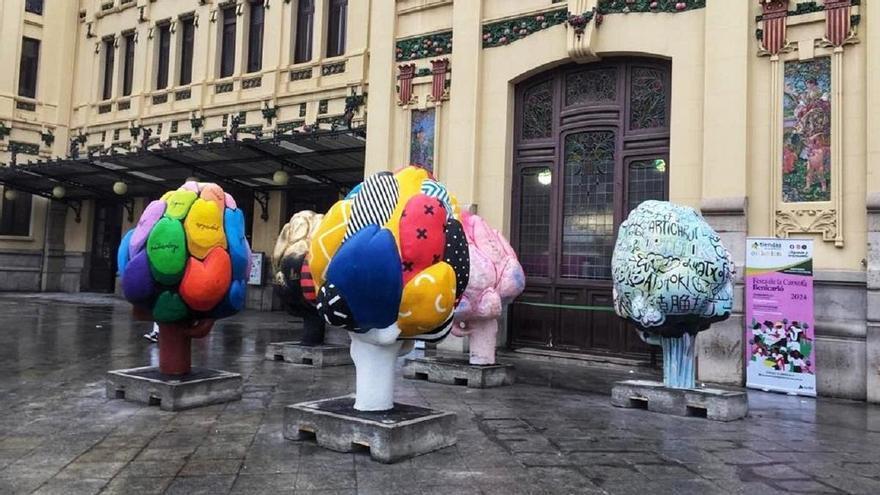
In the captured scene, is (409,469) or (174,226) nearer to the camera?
(409,469)

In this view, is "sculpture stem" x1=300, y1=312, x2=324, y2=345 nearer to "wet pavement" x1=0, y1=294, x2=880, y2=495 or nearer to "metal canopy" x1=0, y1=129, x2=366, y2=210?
"wet pavement" x1=0, y1=294, x2=880, y2=495

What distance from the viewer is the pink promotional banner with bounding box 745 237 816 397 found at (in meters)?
9.29

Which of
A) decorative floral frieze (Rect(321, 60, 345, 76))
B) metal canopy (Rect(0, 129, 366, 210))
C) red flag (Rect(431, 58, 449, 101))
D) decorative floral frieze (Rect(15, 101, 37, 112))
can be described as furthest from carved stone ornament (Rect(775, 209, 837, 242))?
decorative floral frieze (Rect(15, 101, 37, 112))

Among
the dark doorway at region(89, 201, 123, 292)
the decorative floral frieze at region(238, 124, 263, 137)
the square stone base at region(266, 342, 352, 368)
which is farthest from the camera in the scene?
the dark doorway at region(89, 201, 123, 292)

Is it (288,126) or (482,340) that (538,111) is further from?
(288,126)

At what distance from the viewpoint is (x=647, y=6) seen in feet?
37.9

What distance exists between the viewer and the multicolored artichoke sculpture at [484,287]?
365 inches

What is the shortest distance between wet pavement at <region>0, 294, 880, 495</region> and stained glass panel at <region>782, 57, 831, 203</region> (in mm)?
2994

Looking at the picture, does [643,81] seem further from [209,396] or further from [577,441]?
[209,396]

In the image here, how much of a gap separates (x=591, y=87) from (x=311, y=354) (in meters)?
6.79

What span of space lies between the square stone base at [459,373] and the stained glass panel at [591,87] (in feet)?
17.7

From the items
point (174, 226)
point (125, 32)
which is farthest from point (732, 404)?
point (125, 32)

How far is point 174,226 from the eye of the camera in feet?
23.2

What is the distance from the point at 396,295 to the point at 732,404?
434cm
